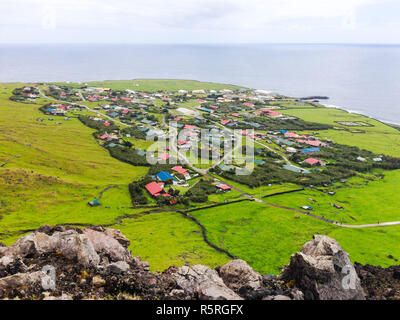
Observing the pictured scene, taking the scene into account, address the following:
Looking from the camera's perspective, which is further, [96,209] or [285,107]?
[285,107]

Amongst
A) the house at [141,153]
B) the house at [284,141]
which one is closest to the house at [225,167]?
the house at [141,153]

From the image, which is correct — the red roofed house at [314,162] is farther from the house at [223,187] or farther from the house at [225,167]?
the house at [223,187]

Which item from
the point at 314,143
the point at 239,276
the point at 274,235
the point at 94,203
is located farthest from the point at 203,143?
the point at 239,276

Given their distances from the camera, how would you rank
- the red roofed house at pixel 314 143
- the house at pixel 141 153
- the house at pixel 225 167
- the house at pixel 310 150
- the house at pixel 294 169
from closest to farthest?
the house at pixel 225 167, the house at pixel 294 169, the house at pixel 141 153, the house at pixel 310 150, the red roofed house at pixel 314 143

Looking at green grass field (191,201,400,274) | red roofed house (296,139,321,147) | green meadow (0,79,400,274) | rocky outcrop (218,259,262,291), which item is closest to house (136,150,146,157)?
green meadow (0,79,400,274)

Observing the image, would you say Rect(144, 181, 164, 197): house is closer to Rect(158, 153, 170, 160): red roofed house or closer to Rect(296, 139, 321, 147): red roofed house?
Rect(158, 153, 170, 160): red roofed house

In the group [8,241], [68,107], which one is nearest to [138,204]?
[8,241]
